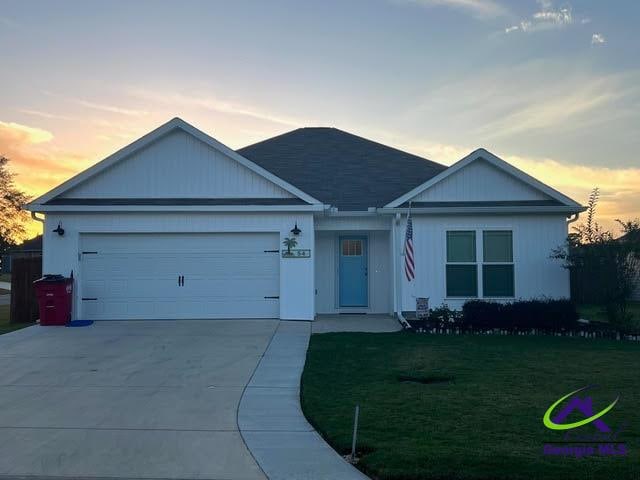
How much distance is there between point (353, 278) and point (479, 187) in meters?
4.27

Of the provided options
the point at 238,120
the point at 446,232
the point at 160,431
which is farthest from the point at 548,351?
the point at 238,120

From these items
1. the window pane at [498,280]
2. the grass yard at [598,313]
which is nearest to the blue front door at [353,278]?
the window pane at [498,280]

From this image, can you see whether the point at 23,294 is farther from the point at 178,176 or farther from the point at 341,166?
the point at 341,166

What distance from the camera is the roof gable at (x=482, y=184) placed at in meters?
15.6

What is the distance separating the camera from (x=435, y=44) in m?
15.6

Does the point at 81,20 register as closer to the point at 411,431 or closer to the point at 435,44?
the point at 435,44

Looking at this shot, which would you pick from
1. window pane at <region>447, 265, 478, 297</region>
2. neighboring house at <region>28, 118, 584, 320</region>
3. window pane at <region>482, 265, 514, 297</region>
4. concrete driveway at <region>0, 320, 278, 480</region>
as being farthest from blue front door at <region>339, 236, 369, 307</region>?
concrete driveway at <region>0, 320, 278, 480</region>

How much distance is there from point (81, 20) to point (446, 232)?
10.4 meters

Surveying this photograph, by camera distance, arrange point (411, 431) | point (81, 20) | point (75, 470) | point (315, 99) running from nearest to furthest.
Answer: point (75, 470) → point (411, 431) → point (81, 20) → point (315, 99)

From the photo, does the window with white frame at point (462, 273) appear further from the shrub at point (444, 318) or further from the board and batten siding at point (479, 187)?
the board and batten siding at point (479, 187)

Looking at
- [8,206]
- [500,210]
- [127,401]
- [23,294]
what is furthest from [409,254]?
[8,206]

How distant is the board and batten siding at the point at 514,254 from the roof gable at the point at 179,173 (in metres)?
3.79

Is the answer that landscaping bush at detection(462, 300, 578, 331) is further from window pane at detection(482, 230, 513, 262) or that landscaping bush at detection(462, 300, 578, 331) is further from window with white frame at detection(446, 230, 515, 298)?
window pane at detection(482, 230, 513, 262)

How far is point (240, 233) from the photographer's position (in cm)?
1506
